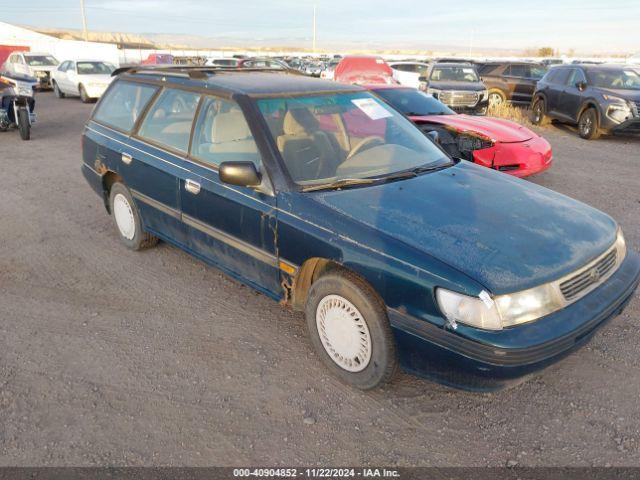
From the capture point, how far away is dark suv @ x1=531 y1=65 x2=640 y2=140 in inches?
427

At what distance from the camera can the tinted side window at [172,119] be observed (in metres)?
3.94

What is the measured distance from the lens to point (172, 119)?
4145 millimetres

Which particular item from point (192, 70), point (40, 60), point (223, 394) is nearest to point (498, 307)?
point (223, 394)

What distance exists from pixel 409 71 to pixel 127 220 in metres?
17.5

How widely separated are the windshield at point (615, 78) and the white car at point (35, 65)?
2076 centimetres

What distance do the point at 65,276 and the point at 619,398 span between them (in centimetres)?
430

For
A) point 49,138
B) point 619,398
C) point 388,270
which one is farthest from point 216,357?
point 49,138

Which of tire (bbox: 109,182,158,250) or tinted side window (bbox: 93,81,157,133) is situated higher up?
tinted side window (bbox: 93,81,157,133)

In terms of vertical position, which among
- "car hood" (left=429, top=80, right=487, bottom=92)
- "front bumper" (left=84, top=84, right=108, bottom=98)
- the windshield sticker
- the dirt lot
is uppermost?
the windshield sticker

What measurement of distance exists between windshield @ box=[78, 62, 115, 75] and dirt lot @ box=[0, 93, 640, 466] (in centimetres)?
1577

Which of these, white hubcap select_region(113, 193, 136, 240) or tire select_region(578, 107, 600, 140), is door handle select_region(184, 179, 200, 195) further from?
tire select_region(578, 107, 600, 140)

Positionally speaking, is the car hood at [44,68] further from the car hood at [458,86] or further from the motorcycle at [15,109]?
the car hood at [458,86]

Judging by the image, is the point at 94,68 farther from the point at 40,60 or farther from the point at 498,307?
the point at 498,307

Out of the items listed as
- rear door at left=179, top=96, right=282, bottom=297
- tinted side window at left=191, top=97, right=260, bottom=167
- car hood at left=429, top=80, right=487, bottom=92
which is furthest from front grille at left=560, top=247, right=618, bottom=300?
car hood at left=429, top=80, right=487, bottom=92
